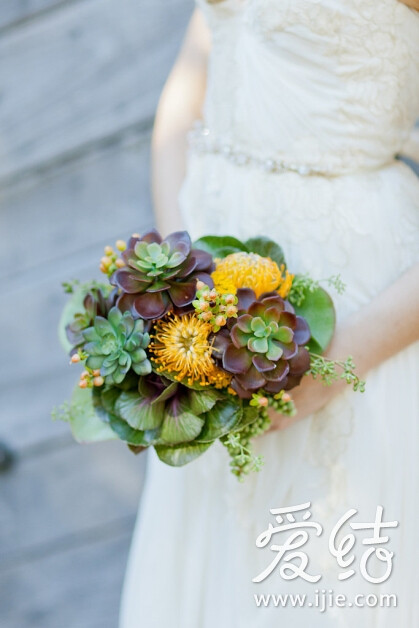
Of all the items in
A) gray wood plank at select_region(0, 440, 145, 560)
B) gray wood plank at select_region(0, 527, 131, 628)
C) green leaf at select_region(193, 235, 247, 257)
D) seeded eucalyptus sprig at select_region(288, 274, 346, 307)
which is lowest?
gray wood plank at select_region(0, 527, 131, 628)

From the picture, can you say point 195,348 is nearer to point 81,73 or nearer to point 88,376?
point 88,376

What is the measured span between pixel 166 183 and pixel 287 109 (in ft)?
0.81

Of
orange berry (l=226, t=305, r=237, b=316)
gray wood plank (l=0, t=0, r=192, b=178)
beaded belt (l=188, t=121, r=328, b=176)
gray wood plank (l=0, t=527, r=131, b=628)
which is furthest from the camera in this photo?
gray wood plank (l=0, t=527, r=131, b=628)

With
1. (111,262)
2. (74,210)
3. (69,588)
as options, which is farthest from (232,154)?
(69,588)

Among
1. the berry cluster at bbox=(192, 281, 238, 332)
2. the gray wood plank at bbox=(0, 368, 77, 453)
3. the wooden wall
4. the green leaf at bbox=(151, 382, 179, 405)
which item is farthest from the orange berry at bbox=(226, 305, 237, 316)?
the gray wood plank at bbox=(0, 368, 77, 453)

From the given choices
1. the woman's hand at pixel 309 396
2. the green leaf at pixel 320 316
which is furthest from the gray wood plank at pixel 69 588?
the green leaf at pixel 320 316

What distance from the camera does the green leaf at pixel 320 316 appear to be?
76 centimetres

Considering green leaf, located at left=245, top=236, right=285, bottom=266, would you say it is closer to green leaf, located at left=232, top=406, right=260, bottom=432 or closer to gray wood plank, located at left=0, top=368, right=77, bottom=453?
green leaf, located at left=232, top=406, right=260, bottom=432

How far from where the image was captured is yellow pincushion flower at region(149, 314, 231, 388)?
26.6 inches

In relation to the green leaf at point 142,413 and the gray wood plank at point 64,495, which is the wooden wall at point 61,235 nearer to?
the gray wood plank at point 64,495

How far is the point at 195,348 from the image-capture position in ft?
2.21

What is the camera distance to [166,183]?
102cm

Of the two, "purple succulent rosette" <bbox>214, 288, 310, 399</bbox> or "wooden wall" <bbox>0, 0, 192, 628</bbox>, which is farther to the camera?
"wooden wall" <bbox>0, 0, 192, 628</bbox>

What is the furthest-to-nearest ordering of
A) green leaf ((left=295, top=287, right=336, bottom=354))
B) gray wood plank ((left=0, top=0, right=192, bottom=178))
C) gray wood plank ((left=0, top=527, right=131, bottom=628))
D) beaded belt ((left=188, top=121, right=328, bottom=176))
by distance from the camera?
gray wood plank ((left=0, top=527, right=131, bottom=628)), gray wood plank ((left=0, top=0, right=192, bottom=178)), beaded belt ((left=188, top=121, right=328, bottom=176)), green leaf ((left=295, top=287, right=336, bottom=354))
